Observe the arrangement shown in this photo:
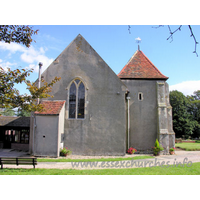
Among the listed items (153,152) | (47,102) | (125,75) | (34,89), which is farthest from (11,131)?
(153,152)

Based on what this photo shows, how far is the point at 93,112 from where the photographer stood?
1634 cm

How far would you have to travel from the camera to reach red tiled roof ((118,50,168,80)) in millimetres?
19234

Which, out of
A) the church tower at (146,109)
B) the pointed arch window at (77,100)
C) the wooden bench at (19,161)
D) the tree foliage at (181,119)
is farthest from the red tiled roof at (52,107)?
the tree foliage at (181,119)

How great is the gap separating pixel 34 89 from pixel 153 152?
13261mm

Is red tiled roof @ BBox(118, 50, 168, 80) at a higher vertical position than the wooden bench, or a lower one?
higher

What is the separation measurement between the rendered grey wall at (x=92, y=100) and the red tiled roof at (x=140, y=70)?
334 centimetres

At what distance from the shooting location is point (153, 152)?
17609mm

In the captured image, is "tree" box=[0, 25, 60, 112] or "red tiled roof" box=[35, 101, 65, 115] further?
"red tiled roof" box=[35, 101, 65, 115]

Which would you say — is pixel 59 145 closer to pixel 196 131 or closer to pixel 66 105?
pixel 66 105

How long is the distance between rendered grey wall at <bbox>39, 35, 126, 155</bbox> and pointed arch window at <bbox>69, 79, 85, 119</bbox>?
40 centimetres

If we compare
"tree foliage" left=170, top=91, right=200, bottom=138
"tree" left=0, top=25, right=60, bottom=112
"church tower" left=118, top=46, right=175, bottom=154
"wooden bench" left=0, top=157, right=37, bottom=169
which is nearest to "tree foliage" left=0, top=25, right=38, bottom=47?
"tree" left=0, top=25, right=60, bottom=112

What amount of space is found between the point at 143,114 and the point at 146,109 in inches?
25.4

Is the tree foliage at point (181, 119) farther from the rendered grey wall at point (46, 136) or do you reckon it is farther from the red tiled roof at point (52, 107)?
the rendered grey wall at point (46, 136)

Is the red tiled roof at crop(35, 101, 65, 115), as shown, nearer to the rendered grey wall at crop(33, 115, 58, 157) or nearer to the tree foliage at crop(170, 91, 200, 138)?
the rendered grey wall at crop(33, 115, 58, 157)
